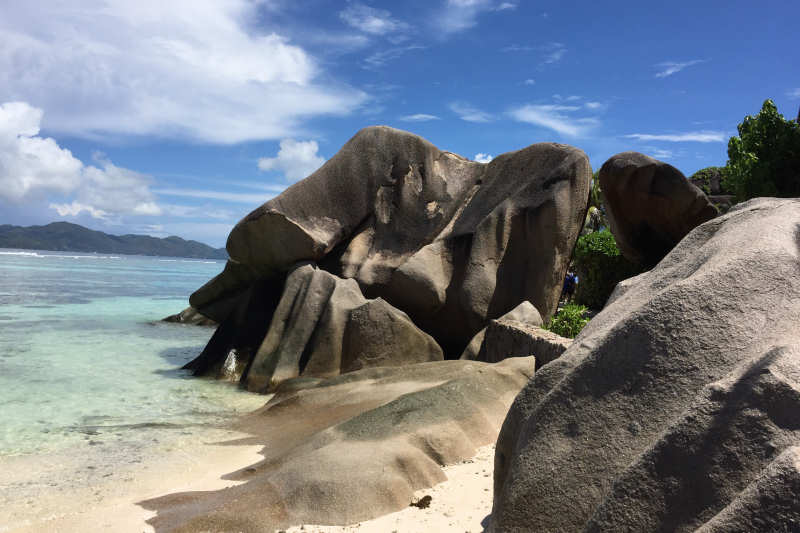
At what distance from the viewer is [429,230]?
11.6m

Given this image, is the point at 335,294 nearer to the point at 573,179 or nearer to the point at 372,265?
the point at 372,265

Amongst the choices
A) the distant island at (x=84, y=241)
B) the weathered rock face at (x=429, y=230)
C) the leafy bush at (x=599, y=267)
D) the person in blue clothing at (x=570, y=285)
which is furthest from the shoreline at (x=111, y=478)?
the distant island at (x=84, y=241)

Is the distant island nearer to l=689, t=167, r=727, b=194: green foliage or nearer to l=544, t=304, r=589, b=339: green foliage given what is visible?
l=689, t=167, r=727, b=194: green foliage

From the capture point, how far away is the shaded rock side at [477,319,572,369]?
258 inches

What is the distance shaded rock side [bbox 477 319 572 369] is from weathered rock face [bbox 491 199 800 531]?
128 inches

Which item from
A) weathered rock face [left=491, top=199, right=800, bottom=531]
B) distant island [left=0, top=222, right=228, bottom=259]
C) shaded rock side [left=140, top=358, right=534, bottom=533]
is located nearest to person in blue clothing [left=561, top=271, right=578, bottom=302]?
shaded rock side [left=140, top=358, right=534, bottom=533]

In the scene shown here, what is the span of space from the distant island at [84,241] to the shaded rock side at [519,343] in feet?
463

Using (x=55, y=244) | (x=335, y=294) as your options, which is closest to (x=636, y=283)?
(x=335, y=294)

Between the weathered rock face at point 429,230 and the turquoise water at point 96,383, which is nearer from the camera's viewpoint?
the turquoise water at point 96,383

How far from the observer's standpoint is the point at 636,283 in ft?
11.2

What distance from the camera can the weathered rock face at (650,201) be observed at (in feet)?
31.0

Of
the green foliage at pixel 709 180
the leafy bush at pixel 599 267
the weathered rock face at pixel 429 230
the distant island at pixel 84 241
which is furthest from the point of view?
the distant island at pixel 84 241

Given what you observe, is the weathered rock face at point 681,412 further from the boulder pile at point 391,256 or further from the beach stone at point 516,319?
the boulder pile at point 391,256

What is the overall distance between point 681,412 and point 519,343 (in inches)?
208
